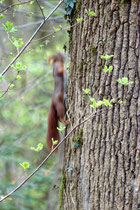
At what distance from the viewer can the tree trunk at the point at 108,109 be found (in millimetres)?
1856

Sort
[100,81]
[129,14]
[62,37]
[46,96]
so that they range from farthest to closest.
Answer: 1. [46,96]
2. [62,37]
3. [100,81]
4. [129,14]

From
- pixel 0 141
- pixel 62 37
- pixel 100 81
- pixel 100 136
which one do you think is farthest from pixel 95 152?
pixel 62 37

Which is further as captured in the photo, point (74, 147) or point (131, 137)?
point (74, 147)

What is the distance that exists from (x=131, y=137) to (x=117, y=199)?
507 millimetres

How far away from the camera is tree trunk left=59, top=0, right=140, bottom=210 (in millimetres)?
1856

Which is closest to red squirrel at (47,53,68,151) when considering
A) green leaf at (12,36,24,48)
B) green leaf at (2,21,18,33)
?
green leaf at (12,36,24,48)

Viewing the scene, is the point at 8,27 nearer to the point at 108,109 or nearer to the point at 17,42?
the point at 17,42

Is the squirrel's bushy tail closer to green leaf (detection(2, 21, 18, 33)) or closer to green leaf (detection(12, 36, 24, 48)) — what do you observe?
green leaf (detection(12, 36, 24, 48))

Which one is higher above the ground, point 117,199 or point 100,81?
point 100,81

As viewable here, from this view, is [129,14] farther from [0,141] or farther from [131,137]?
[0,141]

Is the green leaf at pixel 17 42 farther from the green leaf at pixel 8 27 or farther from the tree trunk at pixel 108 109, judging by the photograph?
the tree trunk at pixel 108 109

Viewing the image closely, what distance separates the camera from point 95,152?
6.74 ft

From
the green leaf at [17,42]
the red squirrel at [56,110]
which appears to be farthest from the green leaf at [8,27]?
the red squirrel at [56,110]

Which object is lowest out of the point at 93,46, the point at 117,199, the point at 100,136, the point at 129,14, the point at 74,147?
the point at 117,199
